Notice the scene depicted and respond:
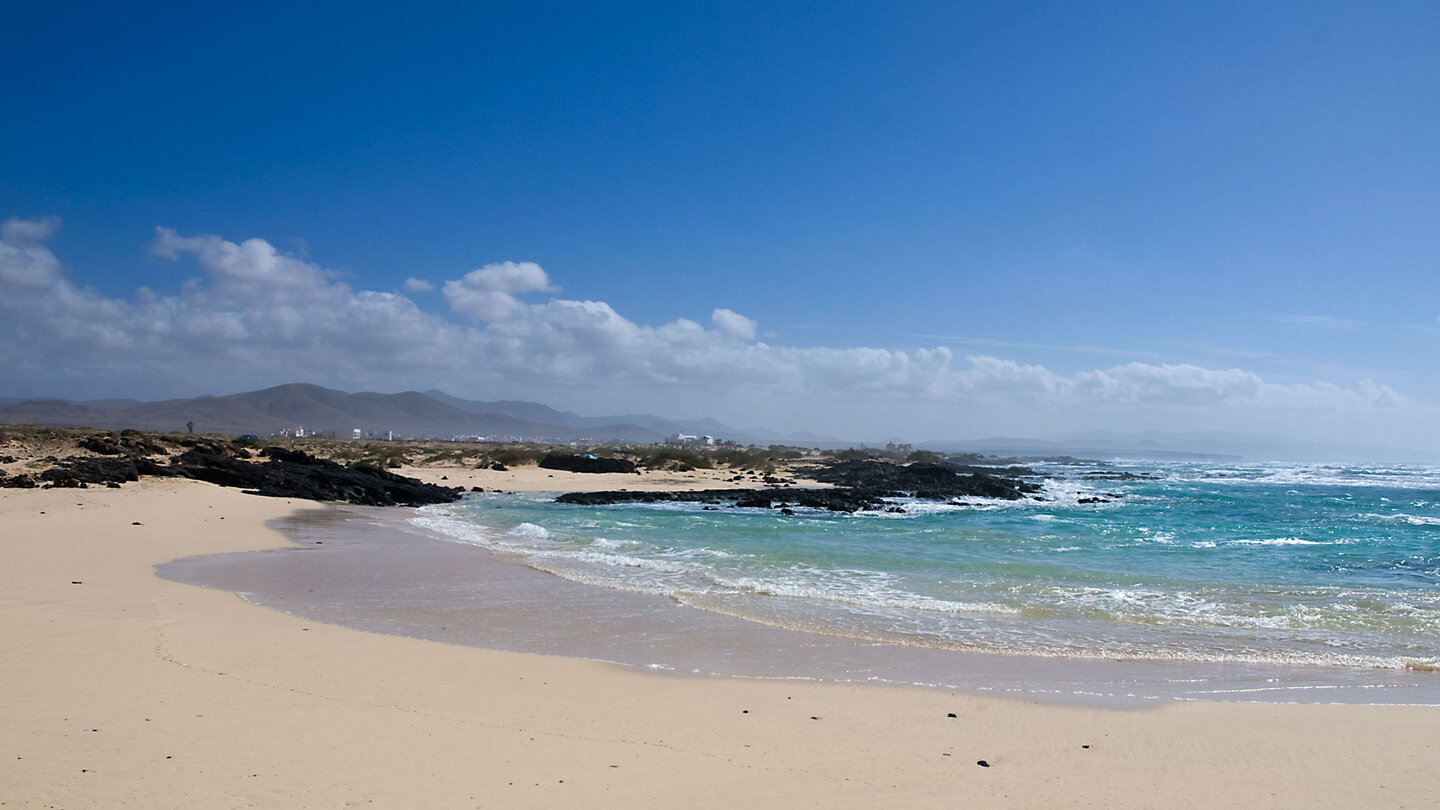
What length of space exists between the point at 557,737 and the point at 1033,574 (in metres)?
11.5

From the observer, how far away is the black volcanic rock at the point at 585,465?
4881 cm

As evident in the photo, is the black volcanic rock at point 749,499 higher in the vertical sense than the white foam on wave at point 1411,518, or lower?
lower

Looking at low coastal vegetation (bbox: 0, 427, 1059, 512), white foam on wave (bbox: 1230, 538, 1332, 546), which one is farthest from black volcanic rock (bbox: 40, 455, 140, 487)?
white foam on wave (bbox: 1230, 538, 1332, 546)

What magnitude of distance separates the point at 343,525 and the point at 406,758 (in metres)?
17.0

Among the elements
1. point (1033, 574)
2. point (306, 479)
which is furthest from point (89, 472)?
point (1033, 574)

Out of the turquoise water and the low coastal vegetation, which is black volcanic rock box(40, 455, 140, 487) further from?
the turquoise water

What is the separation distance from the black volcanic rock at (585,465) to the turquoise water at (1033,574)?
19.6 m

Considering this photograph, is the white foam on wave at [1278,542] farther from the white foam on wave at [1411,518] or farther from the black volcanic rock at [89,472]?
the black volcanic rock at [89,472]

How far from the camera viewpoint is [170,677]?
570 centimetres

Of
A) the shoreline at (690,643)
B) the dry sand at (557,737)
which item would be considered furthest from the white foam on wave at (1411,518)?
the dry sand at (557,737)

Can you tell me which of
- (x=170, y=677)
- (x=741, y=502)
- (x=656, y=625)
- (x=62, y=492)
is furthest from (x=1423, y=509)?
(x=62, y=492)

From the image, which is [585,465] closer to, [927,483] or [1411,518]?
[927,483]

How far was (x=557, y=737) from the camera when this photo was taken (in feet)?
16.3

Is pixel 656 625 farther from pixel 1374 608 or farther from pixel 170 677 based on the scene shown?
pixel 1374 608
